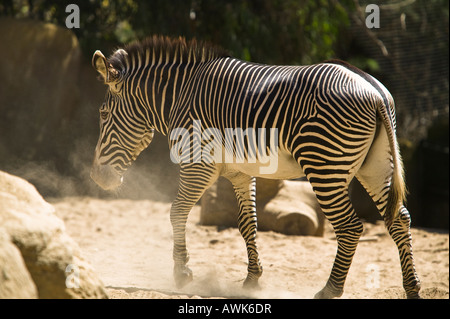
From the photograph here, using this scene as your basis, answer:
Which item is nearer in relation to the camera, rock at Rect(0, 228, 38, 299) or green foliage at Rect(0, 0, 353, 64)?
rock at Rect(0, 228, 38, 299)

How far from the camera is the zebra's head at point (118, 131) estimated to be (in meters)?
5.04

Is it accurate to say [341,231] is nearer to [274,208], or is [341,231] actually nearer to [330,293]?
[330,293]

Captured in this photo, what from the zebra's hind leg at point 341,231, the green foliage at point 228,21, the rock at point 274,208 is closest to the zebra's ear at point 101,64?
the zebra's hind leg at point 341,231

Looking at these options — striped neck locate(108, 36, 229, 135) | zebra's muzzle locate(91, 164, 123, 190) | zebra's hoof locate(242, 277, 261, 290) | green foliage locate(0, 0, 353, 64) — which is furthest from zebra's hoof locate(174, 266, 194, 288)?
green foliage locate(0, 0, 353, 64)

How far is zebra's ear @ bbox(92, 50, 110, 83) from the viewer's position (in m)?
4.75

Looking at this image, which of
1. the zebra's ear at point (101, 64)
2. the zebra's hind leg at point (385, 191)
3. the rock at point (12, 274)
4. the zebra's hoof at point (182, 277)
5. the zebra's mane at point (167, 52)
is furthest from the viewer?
the zebra's mane at point (167, 52)

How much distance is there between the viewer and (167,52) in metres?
5.05

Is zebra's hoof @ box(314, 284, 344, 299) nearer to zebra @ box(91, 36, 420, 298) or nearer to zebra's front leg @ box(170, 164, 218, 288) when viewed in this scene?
zebra @ box(91, 36, 420, 298)

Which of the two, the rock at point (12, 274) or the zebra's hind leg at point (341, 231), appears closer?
the rock at point (12, 274)

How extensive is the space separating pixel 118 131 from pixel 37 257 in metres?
2.40

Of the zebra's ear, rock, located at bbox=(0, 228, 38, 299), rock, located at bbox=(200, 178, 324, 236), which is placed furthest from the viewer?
rock, located at bbox=(200, 178, 324, 236)

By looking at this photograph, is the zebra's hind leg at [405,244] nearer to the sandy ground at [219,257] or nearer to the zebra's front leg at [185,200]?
the sandy ground at [219,257]

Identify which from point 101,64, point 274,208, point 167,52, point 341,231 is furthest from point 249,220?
point 274,208

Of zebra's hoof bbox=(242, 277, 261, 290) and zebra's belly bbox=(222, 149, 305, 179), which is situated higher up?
zebra's belly bbox=(222, 149, 305, 179)
